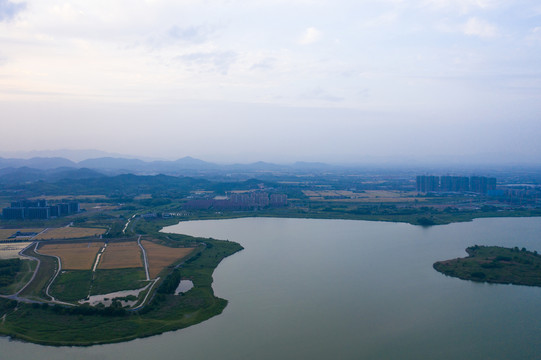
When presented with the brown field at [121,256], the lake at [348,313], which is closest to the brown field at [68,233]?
the brown field at [121,256]

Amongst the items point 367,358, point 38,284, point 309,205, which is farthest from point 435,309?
point 309,205

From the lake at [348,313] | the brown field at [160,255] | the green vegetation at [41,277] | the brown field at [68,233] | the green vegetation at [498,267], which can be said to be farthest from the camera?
the brown field at [68,233]

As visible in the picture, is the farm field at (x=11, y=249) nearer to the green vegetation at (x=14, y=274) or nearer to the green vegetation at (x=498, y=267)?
the green vegetation at (x=14, y=274)

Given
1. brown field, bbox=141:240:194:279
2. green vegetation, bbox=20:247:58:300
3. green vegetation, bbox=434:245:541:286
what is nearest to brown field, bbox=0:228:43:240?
green vegetation, bbox=20:247:58:300

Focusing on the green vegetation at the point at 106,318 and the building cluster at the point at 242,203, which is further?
the building cluster at the point at 242,203

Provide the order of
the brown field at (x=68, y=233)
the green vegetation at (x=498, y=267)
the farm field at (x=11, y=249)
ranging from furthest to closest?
the brown field at (x=68, y=233), the farm field at (x=11, y=249), the green vegetation at (x=498, y=267)
